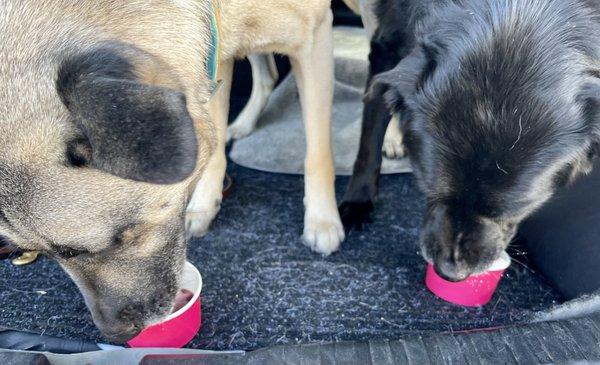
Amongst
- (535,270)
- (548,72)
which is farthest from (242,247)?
(548,72)

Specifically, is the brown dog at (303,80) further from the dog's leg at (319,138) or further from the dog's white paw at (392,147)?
the dog's white paw at (392,147)

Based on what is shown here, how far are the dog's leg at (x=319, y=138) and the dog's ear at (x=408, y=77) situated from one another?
0.38m

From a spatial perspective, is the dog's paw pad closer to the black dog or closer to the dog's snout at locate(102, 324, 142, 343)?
the black dog

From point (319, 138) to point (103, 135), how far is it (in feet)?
3.67

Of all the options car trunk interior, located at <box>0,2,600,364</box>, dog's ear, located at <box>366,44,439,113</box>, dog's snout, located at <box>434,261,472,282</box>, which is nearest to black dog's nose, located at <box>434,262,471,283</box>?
dog's snout, located at <box>434,261,472,282</box>

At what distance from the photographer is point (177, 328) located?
1572 mm

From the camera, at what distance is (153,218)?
4.35 feet

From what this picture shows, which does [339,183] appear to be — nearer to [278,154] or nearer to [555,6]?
[278,154]

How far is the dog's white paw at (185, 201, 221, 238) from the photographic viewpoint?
6.95 ft

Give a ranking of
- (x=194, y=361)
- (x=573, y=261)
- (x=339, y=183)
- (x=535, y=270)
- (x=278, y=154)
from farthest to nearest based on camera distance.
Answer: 1. (x=278, y=154)
2. (x=339, y=183)
3. (x=535, y=270)
4. (x=573, y=261)
5. (x=194, y=361)

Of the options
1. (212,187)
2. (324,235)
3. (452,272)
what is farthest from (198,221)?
(452,272)

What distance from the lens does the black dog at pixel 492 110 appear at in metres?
1.34

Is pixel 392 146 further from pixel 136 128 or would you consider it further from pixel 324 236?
pixel 136 128

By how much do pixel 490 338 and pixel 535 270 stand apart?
63 centimetres
